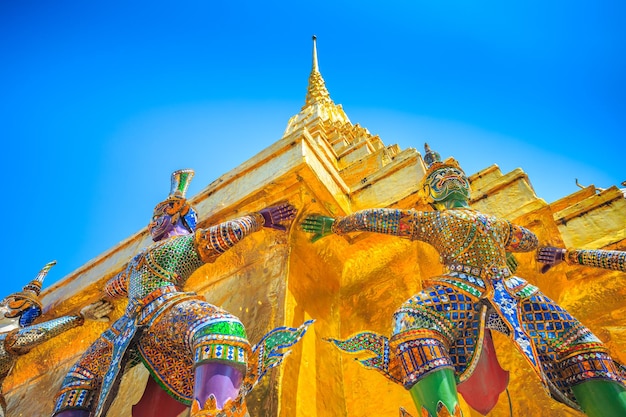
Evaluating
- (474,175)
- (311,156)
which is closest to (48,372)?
(311,156)

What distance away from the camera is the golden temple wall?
3.05 meters

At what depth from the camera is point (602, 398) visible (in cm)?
208

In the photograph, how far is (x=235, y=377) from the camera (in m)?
2.07

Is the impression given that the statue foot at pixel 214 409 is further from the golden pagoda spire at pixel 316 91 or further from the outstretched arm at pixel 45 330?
the golden pagoda spire at pixel 316 91

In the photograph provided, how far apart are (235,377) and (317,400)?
3.10 ft

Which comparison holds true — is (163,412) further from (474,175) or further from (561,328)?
(474,175)

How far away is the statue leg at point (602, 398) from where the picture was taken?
2041 mm

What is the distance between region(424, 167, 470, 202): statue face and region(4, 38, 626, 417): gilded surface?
67 centimetres

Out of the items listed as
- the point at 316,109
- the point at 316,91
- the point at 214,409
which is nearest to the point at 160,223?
the point at 214,409

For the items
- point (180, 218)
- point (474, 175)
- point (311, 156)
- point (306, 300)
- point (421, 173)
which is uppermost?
point (474, 175)

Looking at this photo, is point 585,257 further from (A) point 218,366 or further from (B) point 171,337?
(B) point 171,337

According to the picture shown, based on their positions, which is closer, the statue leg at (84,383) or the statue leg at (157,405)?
A: the statue leg at (84,383)

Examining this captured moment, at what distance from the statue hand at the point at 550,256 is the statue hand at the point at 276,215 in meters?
1.78

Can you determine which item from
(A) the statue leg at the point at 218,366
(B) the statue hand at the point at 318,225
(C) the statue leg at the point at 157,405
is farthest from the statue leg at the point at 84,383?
(B) the statue hand at the point at 318,225
